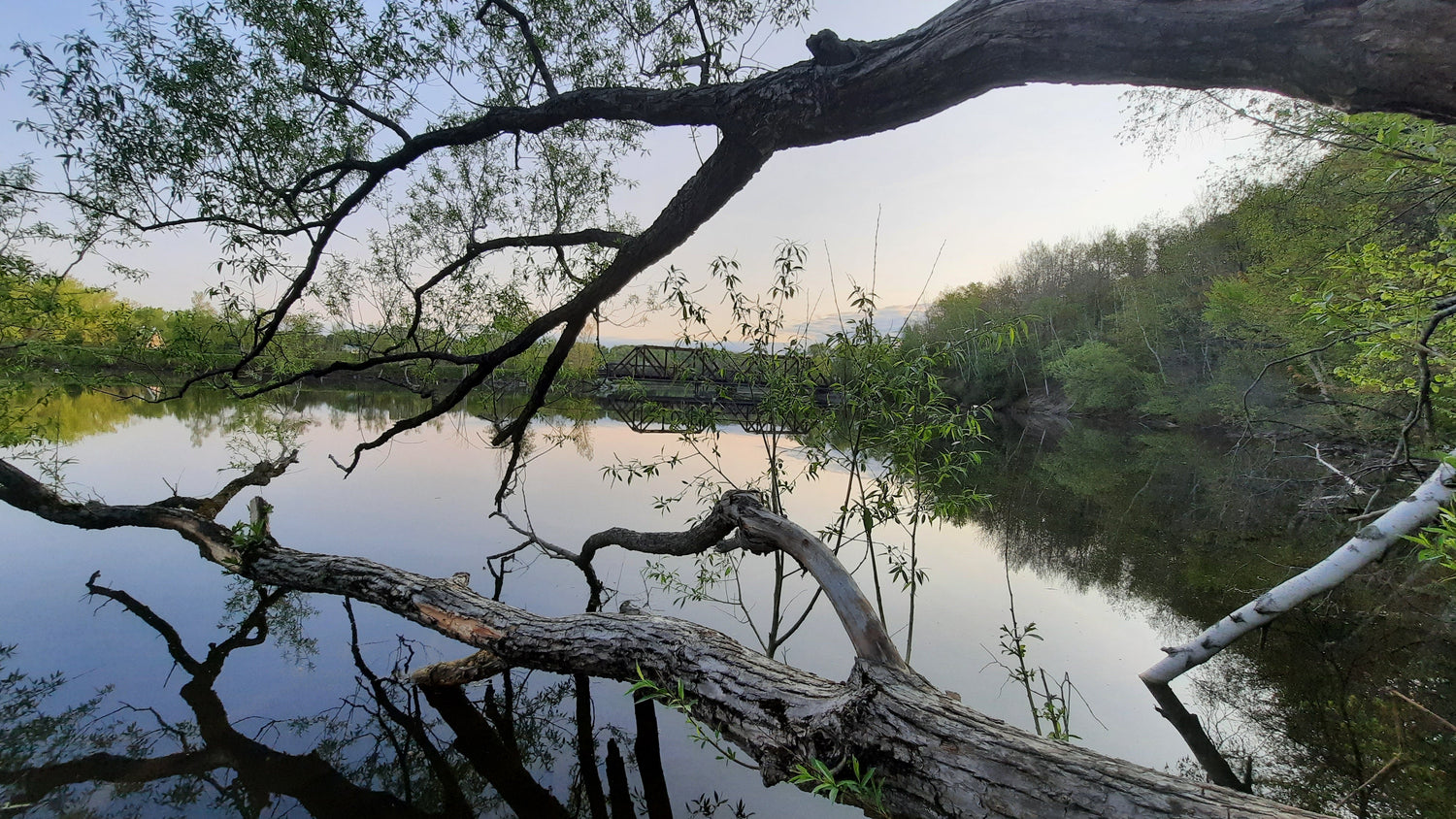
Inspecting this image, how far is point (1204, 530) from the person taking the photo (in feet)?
24.4

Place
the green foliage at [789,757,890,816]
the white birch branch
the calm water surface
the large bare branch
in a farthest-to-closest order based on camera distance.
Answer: the calm water surface, the white birch branch, the green foliage at [789,757,890,816], the large bare branch

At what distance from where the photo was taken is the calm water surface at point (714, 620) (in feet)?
9.28

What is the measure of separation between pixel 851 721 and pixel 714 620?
2.85m

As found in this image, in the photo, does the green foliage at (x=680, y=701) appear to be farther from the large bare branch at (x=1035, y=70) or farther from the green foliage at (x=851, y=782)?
the large bare branch at (x=1035, y=70)

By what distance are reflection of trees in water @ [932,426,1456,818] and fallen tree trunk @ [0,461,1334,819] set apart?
4.46 ft

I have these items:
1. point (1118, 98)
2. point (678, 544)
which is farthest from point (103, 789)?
point (1118, 98)

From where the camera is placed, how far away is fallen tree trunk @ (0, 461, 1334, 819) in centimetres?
126

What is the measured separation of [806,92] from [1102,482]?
11.7 m

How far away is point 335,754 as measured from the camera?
106 inches

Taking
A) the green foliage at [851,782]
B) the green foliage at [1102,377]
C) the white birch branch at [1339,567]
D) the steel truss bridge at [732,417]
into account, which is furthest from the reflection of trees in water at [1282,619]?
the green foliage at [1102,377]

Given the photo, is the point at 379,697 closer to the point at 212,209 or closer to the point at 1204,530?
the point at 212,209

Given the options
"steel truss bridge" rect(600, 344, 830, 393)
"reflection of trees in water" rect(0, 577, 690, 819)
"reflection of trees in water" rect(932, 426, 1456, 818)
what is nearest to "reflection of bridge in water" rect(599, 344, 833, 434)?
"steel truss bridge" rect(600, 344, 830, 393)

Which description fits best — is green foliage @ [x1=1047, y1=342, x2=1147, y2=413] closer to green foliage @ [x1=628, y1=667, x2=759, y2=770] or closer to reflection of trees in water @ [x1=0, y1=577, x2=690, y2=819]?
reflection of trees in water @ [x1=0, y1=577, x2=690, y2=819]

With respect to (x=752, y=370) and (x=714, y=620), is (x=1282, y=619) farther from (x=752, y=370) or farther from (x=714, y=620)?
(x=752, y=370)
